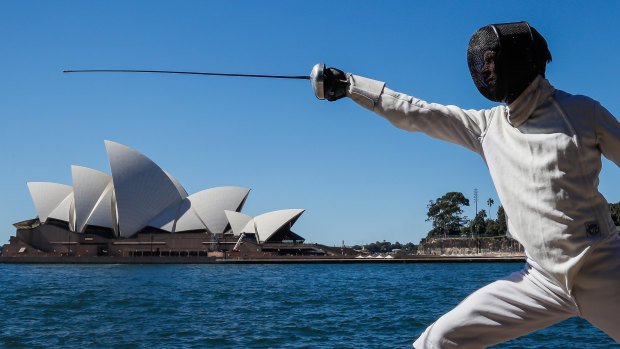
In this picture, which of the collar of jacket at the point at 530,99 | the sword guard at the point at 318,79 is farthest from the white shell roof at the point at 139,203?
the collar of jacket at the point at 530,99

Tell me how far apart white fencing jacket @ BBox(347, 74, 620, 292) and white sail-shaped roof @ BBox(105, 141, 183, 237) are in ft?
152

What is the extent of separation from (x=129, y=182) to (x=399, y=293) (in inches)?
1311

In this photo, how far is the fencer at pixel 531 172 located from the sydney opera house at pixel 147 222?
155 ft

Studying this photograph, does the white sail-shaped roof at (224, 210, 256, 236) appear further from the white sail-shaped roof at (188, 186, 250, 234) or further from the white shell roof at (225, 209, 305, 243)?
the white sail-shaped roof at (188, 186, 250, 234)

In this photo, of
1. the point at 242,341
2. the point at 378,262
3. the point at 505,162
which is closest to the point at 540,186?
the point at 505,162

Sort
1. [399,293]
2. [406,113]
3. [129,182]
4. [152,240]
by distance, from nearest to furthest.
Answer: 1. [406,113]
2. [399,293]
3. [129,182]
4. [152,240]

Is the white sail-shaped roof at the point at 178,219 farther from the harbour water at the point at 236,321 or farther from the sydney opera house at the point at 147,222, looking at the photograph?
the harbour water at the point at 236,321

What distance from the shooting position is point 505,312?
137 cm

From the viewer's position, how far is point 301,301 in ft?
51.0

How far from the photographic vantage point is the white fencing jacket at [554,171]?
50.1 inches

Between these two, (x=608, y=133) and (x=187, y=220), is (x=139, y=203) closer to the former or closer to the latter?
(x=187, y=220)

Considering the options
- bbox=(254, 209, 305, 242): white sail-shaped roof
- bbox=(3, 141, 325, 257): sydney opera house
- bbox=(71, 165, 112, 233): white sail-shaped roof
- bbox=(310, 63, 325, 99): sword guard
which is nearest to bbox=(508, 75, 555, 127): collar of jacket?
bbox=(310, 63, 325, 99): sword guard

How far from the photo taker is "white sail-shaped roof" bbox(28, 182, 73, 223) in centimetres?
5069

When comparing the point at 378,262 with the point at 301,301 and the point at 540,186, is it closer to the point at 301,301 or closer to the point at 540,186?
the point at 301,301
